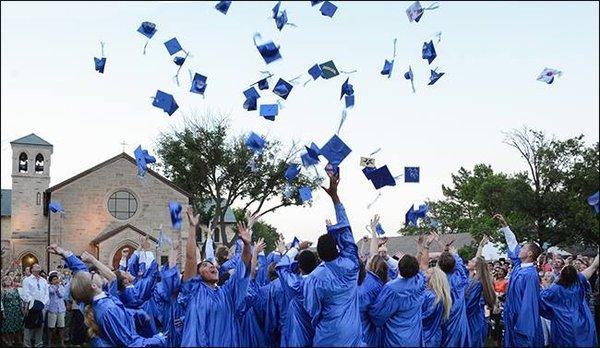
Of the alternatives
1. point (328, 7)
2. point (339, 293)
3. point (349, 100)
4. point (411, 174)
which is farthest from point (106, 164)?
point (339, 293)

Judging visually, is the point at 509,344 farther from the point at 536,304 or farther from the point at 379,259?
the point at 379,259

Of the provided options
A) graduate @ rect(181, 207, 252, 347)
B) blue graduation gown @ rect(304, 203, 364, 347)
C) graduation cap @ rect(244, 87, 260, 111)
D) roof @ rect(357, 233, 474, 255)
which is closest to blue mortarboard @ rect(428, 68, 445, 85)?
graduation cap @ rect(244, 87, 260, 111)

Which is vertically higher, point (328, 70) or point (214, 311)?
point (328, 70)

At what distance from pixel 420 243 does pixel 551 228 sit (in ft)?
134

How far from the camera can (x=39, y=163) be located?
52.8m

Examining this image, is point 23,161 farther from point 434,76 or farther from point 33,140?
point 434,76

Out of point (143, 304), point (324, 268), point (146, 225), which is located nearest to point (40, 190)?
point (146, 225)

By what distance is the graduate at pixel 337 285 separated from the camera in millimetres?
6875

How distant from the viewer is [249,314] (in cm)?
862

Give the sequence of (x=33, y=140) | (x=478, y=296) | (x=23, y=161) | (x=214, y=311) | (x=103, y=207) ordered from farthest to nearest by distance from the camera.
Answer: (x=33, y=140)
(x=23, y=161)
(x=103, y=207)
(x=478, y=296)
(x=214, y=311)

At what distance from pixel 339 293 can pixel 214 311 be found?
1309mm

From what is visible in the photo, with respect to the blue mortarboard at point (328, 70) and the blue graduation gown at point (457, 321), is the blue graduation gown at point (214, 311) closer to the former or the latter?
the blue graduation gown at point (457, 321)

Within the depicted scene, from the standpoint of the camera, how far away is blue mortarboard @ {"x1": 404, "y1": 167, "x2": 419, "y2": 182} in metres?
11.6

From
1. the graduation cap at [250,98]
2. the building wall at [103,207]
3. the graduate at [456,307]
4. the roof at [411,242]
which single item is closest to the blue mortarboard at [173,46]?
the graduation cap at [250,98]
